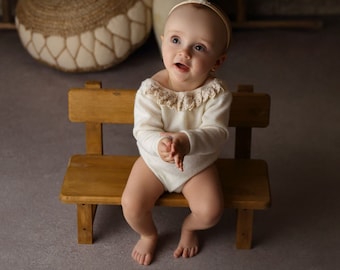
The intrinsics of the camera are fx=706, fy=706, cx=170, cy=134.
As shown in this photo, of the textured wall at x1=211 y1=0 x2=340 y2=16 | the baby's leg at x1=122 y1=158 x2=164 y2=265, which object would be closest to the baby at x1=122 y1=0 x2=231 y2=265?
the baby's leg at x1=122 y1=158 x2=164 y2=265

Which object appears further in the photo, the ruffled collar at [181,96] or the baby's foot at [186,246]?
the baby's foot at [186,246]

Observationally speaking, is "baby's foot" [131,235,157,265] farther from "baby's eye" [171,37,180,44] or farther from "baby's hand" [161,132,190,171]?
"baby's eye" [171,37,180,44]

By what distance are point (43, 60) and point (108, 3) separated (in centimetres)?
34

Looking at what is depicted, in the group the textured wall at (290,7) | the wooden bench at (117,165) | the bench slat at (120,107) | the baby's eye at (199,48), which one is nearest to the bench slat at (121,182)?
the wooden bench at (117,165)

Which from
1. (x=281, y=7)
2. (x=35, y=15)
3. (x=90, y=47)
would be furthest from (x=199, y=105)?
(x=281, y=7)

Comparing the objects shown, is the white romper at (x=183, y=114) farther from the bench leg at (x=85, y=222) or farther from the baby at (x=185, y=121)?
the bench leg at (x=85, y=222)

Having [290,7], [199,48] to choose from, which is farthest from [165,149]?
[290,7]

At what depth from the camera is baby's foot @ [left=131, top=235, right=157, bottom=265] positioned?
68.8 inches

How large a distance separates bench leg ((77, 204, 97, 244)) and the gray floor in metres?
0.02

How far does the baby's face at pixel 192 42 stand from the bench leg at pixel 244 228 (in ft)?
1.20

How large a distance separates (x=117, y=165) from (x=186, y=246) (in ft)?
0.88

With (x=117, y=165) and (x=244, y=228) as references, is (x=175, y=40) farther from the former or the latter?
(x=244, y=228)

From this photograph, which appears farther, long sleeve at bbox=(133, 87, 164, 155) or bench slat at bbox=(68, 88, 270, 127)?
bench slat at bbox=(68, 88, 270, 127)

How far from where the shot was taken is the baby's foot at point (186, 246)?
1.77 metres
